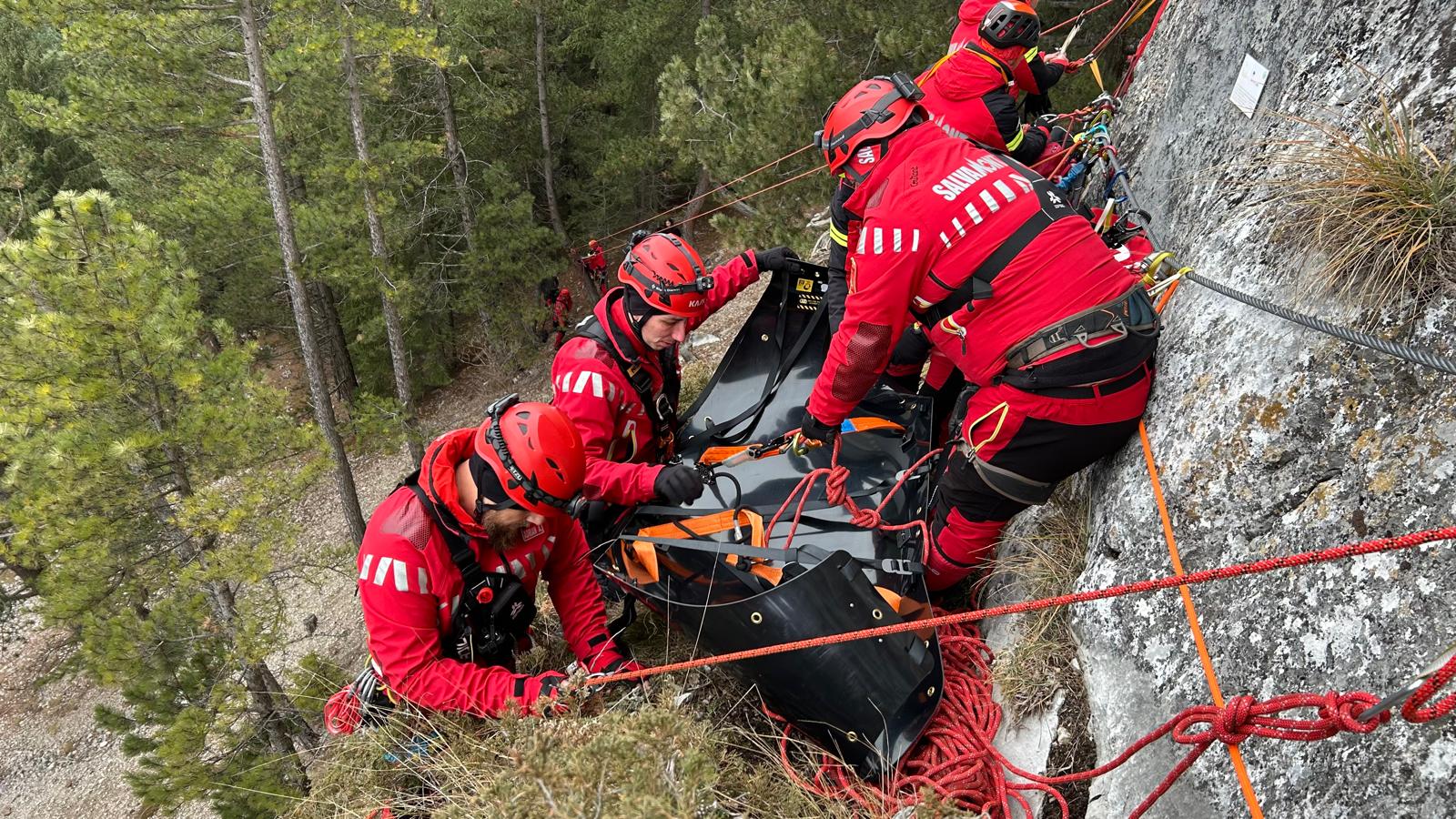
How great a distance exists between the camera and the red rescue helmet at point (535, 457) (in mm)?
2947

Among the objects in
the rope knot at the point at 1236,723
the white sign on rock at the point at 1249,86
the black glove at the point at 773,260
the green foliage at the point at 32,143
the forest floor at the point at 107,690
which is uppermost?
the green foliage at the point at 32,143

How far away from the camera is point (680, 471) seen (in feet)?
12.2

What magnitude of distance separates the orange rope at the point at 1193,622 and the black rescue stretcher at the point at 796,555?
2.94 ft

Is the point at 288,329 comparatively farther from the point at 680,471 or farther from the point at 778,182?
the point at 680,471

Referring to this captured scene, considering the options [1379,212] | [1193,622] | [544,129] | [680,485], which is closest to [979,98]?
[1379,212]

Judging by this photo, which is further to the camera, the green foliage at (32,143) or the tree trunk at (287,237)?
the green foliage at (32,143)

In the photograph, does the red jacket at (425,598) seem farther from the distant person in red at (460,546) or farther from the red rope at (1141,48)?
the red rope at (1141,48)

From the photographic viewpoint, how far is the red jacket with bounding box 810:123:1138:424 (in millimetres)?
2920

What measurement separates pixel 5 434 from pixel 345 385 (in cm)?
1340

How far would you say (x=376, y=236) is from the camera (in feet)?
41.8

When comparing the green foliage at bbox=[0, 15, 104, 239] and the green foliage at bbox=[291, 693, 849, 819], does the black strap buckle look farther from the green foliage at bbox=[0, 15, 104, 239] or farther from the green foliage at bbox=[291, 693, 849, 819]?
the green foliage at bbox=[0, 15, 104, 239]

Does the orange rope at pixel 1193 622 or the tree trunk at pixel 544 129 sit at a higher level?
the tree trunk at pixel 544 129

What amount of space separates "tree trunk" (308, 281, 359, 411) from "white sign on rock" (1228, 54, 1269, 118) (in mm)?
19270

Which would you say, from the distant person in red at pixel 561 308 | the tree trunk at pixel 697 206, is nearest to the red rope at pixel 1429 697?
the tree trunk at pixel 697 206
